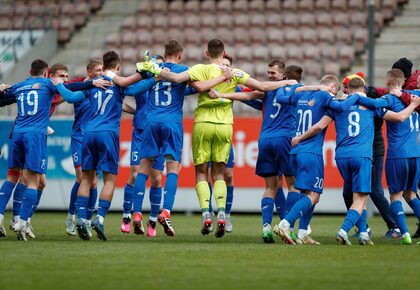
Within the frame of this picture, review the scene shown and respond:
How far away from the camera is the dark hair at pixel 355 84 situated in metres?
11.1

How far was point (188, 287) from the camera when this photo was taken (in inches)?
282

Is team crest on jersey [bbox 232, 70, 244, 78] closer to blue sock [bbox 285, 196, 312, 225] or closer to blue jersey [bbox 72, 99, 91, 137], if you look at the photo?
blue sock [bbox 285, 196, 312, 225]

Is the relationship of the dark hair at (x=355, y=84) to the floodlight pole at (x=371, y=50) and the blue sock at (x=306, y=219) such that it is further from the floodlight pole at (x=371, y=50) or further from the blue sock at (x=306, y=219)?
the floodlight pole at (x=371, y=50)

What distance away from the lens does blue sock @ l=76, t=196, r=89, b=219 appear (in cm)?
1138

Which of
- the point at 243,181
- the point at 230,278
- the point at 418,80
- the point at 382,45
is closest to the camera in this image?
the point at 230,278

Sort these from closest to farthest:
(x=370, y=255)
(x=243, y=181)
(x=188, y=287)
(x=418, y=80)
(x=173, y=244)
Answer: (x=188, y=287) < (x=370, y=255) < (x=173, y=244) < (x=418, y=80) < (x=243, y=181)

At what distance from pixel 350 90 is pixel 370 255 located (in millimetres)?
2251

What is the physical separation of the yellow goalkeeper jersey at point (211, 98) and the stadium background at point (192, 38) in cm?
749

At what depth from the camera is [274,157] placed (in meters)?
11.6

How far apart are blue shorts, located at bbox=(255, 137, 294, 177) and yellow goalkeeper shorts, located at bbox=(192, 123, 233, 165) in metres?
0.44

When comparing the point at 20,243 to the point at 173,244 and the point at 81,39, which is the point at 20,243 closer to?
the point at 173,244

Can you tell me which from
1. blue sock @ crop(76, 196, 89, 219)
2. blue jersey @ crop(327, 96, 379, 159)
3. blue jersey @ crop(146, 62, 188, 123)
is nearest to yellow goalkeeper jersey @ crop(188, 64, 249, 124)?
blue jersey @ crop(146, 62, 188, 123)

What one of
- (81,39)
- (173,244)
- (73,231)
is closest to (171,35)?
(81,39)

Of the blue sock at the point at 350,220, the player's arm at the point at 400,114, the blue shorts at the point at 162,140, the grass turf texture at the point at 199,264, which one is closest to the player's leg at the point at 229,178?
the grass turf texture at the point at 199,264
